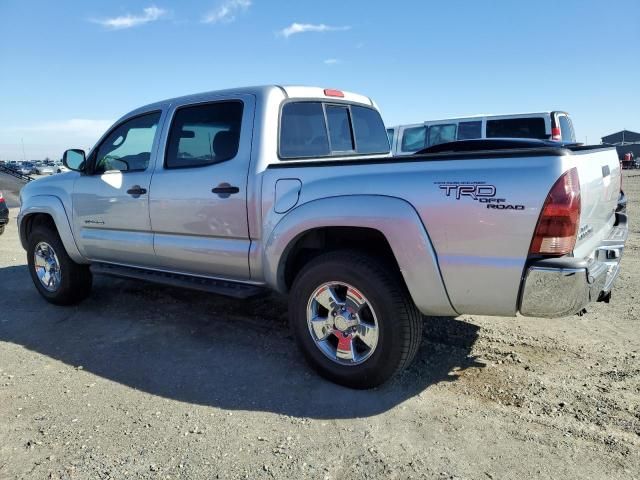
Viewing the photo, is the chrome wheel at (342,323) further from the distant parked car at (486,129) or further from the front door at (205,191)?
the distant parked car at (486,129)

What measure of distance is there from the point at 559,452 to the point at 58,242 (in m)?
4.84

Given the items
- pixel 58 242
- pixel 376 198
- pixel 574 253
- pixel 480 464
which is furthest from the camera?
pixel 58 242

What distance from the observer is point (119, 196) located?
4.47 metres

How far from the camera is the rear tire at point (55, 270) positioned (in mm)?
5109

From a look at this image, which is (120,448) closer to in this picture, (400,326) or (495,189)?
(400,326)

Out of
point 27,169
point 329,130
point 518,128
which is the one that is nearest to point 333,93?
point 329,130

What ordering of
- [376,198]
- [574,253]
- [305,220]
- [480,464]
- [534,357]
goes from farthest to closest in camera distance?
[534,357] → [305,220] → [376,198] → [574,253] → [480,464]

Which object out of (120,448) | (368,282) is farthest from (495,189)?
(120,448)

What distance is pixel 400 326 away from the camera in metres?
2.96

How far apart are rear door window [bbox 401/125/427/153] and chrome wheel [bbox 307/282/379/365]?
10555 millimetres

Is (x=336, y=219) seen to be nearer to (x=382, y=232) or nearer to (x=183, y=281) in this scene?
(x=382, y=232)

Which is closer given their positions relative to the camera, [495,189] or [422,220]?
[495,189]

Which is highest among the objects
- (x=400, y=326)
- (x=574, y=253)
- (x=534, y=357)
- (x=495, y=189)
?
(x=495, y=189)

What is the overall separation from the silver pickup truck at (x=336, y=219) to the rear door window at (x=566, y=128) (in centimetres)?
741
